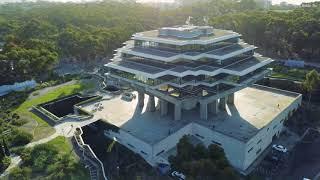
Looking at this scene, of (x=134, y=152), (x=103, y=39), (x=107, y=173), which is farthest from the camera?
(x=103, y=39)

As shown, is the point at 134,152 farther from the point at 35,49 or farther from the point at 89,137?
the point at 35,49

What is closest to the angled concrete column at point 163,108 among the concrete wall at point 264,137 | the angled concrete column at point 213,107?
the angled concrete column at point 213,107

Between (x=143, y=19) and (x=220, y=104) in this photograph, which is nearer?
(x=220, y=104)

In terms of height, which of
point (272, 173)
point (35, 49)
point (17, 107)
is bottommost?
point (272, 173)

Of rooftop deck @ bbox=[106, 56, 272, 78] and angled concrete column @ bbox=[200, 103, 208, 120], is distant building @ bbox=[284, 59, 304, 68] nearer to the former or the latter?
rooftop deck @ bbox=[106, 56, 272, 78]

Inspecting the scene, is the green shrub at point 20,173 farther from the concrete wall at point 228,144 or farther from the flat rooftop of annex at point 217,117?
the concrete wall at point 228,144

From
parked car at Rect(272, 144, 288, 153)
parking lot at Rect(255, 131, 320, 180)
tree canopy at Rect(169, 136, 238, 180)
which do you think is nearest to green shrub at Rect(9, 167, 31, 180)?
tree canopy at Rect(169, 136, 238, 180)

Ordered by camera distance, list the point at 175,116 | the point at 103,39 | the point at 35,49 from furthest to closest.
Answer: the point at 103,39 → the point at 35,49 → the point at 175,116

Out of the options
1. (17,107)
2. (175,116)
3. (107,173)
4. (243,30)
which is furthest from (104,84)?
(243,30)
